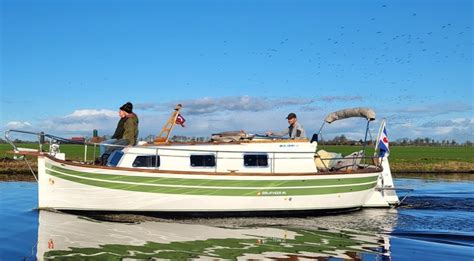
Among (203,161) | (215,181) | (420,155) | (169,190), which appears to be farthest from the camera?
(420,155)

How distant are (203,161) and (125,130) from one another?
318 centimetres

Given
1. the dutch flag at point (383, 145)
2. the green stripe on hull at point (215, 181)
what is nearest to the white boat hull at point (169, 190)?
the green stripe on hull at point (215, 181)

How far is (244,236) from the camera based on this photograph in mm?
15633

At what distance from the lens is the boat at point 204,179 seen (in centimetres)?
1808

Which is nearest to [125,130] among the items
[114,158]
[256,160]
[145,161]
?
[114,158]

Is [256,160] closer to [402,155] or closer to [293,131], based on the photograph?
[293,131]

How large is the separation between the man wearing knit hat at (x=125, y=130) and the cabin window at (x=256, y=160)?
4.32 meters

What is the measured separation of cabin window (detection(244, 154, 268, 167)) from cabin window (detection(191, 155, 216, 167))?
1.29 metres

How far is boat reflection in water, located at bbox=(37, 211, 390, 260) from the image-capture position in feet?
42.1

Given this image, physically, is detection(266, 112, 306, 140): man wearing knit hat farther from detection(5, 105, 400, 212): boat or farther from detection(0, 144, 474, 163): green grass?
detection(0, 144, 474, 163): green grass

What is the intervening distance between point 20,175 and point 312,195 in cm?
2676

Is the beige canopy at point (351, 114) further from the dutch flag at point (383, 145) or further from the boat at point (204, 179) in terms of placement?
the boat at point (204, 179)

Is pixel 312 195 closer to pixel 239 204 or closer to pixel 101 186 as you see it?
pixel 239 204

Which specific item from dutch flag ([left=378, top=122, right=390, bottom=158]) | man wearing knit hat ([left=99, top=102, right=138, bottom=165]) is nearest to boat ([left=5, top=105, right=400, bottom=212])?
man wearing knit hat ([left=99, top=102, right=138, bottom=165])
